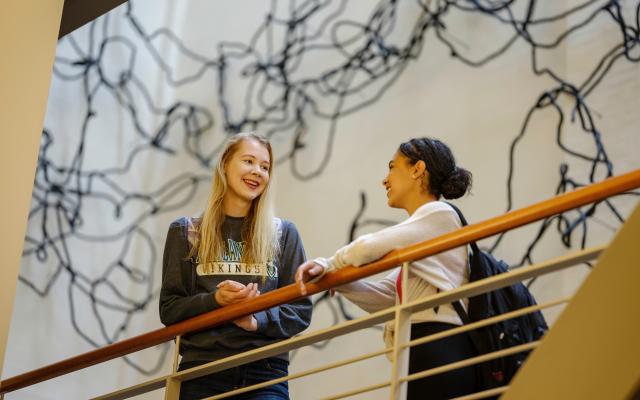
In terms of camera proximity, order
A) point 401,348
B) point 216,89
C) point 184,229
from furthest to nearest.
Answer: point 216,89
point 184,229
point 401,348

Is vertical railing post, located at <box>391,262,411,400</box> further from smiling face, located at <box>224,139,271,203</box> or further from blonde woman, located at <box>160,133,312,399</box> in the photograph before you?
smiling face, located at <box>224,139,271,203</box>

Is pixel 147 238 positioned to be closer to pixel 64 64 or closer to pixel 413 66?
pixel 64 64

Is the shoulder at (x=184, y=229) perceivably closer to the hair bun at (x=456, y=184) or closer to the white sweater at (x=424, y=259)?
the white sweater at (x=424, y=259)

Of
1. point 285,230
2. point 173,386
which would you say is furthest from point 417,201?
point 173,386

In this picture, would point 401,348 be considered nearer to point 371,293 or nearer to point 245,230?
point 371,293

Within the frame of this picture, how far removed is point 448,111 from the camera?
4.29 meters

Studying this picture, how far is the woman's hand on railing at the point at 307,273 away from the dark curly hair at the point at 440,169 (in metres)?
0.42

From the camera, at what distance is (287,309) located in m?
2.82

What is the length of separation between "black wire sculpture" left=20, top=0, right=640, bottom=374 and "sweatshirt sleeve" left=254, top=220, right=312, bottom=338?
1.39m

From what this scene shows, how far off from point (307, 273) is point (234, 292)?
0.29 metres

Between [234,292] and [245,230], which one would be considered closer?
[234,292]

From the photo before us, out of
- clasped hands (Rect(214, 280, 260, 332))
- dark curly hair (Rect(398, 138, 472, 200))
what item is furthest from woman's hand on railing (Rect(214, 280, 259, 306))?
dark curly hair (Rect(398, 138, 472, 200))

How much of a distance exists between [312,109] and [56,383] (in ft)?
5.61

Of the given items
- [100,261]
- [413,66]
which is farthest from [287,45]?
[100,261]
